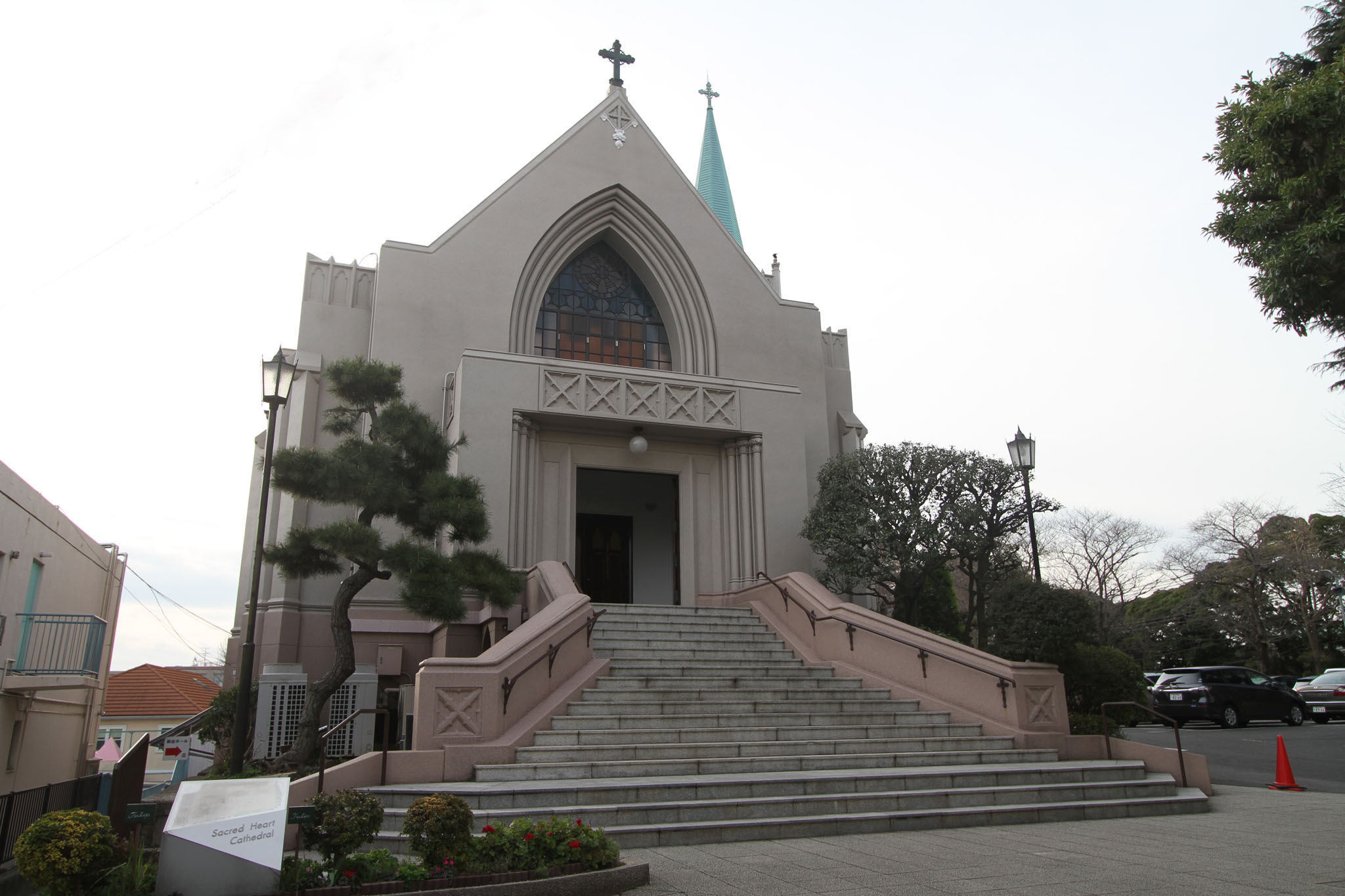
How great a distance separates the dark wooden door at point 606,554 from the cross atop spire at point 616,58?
9.37 metres

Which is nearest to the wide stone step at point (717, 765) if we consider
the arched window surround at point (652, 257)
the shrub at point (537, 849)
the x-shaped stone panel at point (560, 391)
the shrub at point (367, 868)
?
the shrub at point (537, 849)

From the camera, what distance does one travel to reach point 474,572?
11758 mm

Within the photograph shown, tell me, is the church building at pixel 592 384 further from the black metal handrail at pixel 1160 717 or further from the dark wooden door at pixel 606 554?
the black metal handrail at pixel 1160 717

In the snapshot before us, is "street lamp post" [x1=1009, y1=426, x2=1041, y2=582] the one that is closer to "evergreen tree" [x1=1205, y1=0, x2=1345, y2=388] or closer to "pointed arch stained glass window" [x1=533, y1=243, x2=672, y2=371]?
"evergreen tree" [x1=1205, y1=0, x2=1345, y2=388]

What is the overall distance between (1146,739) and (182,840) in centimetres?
1653

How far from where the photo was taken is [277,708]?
46.5ft

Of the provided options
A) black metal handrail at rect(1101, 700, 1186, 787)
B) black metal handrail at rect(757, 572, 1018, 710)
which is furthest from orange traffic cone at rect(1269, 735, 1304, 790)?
black metal handrail at rect(757, 572, 1018, 710)

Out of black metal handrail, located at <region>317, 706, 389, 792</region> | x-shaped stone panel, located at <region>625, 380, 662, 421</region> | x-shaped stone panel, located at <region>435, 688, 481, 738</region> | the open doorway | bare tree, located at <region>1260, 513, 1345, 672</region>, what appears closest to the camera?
black metal handrail, located at <region>317, 706, 389, 792</region>

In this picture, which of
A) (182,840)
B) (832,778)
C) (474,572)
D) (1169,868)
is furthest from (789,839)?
(474,572)

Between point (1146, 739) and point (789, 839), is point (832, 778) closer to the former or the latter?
point (789, 839)

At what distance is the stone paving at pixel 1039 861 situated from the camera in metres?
5.85

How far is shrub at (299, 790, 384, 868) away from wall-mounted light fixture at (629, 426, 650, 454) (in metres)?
11.2

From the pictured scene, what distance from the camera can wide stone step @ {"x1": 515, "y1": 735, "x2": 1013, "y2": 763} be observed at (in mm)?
9297

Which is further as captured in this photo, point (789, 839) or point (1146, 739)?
point (1146, 739)
